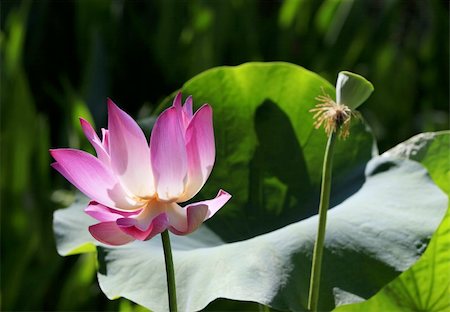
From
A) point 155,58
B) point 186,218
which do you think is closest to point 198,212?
point 186,218

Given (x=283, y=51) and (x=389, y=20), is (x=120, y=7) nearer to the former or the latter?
(x=283, y=51)

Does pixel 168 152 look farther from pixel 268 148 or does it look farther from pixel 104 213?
pixel 268 148

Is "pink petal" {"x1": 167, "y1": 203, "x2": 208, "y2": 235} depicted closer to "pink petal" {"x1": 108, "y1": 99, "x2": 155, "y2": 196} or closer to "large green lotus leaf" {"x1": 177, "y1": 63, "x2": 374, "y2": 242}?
"pink petal" {"x1": 108, "y1": 99, "x2": 155, "y2": 196}

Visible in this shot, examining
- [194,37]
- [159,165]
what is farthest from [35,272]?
[159,165]

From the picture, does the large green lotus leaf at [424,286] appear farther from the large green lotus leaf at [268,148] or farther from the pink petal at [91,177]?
the pink petal at [91,177]

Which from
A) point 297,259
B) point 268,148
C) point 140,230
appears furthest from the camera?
point 268,148

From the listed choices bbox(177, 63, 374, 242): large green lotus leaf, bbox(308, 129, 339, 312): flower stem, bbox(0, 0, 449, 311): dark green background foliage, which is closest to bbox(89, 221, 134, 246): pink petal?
bbox(308, 129, 339, 312): flower stem
